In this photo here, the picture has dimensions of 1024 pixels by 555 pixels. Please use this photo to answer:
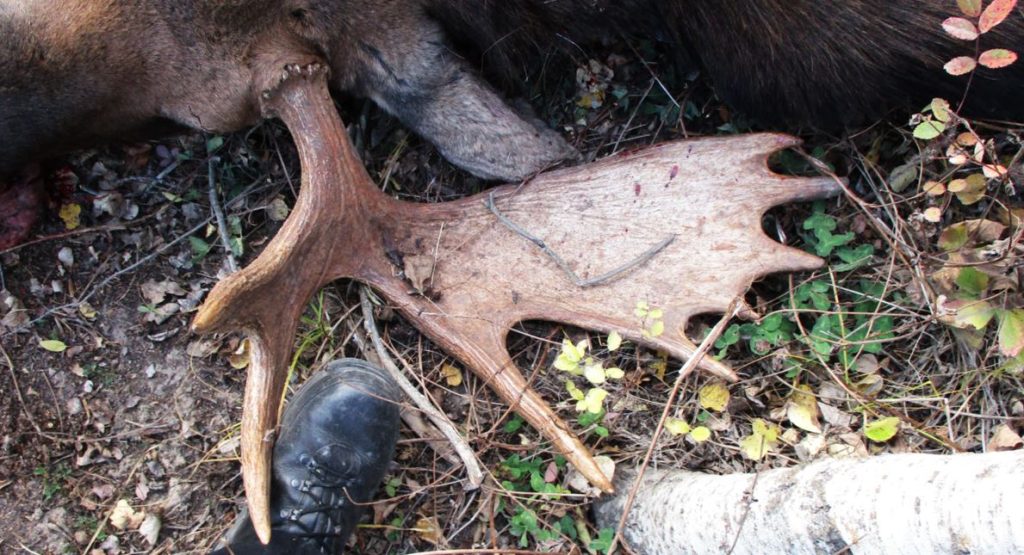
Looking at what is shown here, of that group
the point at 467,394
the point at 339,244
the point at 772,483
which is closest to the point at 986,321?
the point at 772,483

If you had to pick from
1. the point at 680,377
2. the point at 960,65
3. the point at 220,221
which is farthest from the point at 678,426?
the point at 220,221

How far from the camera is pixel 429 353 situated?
2.99 metres

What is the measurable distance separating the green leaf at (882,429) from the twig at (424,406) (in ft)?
4.05

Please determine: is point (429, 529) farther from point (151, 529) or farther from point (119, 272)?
point (119, 272)

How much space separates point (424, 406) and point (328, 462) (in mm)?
395

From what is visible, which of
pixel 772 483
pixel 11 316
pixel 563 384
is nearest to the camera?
pixel 772 483

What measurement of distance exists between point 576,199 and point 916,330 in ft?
3.84

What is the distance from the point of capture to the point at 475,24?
2.76 meters

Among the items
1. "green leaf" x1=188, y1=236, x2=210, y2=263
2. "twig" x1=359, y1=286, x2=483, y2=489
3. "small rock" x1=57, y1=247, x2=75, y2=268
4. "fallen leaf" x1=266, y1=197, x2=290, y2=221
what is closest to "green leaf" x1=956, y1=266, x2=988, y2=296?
"twig" x1=359, y1=286, x2=483, y2=489

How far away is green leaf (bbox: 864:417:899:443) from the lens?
8.30 feet

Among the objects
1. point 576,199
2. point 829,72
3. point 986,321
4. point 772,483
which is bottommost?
point 772,483

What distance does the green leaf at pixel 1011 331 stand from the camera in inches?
91.7

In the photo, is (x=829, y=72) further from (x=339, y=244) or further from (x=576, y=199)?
(x=339, y=244)

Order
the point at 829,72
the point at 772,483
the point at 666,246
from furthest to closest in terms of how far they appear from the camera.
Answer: the point at 666,246
the point at 829,72
the point at 772,483
